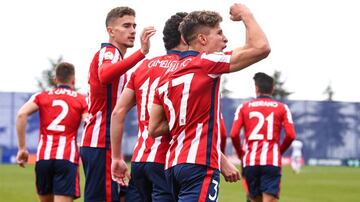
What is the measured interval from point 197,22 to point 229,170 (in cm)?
120

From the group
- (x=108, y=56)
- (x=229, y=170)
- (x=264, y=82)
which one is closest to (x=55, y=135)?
(x=108, y=56)

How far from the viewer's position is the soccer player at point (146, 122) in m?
7.31

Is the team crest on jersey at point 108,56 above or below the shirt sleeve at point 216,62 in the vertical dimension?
below

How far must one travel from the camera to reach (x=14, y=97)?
168 feet

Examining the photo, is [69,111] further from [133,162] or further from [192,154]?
[192,154]

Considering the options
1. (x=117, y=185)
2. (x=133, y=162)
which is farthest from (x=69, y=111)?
(x=133, y=162)

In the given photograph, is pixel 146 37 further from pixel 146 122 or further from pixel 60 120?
pixel 60 120

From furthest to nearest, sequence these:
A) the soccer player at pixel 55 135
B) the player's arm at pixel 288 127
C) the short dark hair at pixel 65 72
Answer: the player's arm at pixel 288 127 < the short dark hair at pixel 65 72 < the soccer player at pixel 55 135

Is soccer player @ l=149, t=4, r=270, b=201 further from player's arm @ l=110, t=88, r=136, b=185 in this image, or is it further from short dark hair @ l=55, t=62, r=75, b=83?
short dark hair @ l=55, t=62, r=75, b=83

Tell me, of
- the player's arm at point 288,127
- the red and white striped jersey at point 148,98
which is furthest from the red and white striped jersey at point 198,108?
the player's arm at point 288,127

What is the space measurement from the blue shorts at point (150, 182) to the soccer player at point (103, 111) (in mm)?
726

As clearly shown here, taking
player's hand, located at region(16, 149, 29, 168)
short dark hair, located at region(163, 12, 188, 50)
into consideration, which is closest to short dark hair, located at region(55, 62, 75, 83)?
player's hand, located at region(16, 149, 29, 168)

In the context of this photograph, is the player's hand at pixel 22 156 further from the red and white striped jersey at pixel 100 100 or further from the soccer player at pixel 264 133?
the soccer player at pixel 264 133

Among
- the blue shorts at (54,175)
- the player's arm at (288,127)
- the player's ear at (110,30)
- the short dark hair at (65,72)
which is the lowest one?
the blue shorts at (54,175)
